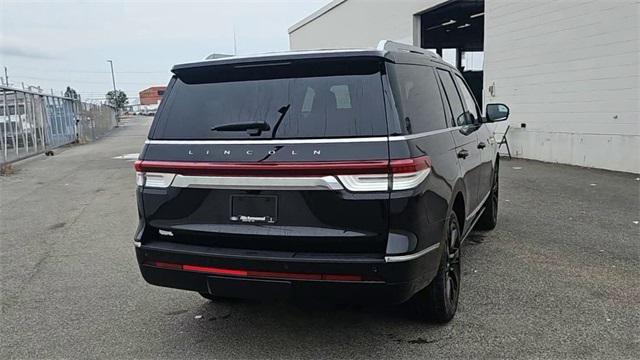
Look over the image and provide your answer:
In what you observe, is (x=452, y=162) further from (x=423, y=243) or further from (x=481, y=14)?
(x=481, y=14)

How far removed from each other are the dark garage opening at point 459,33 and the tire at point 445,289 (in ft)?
49.7

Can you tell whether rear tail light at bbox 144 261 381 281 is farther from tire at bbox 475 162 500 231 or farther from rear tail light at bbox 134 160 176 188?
tire at bbox 475 162 500 231

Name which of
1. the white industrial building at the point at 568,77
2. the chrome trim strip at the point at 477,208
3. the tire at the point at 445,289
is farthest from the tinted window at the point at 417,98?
the white industrial building at the point at 568,77

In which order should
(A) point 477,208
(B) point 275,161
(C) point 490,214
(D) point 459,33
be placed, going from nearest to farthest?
(B) point 275,161
(A) point 477,208
(C) point 490,214
(D) point 459,33

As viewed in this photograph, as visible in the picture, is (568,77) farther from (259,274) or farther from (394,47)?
(259,274)

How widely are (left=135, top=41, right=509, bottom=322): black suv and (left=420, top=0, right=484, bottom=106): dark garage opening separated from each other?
1554 cm

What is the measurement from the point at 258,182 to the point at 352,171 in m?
0.55

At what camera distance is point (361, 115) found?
10.00 feet

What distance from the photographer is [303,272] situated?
3.02 m

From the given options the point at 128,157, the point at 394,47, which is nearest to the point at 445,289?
the point at 394,47

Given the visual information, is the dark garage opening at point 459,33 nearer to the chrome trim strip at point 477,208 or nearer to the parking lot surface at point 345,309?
the chrome trim strip at point 477,208

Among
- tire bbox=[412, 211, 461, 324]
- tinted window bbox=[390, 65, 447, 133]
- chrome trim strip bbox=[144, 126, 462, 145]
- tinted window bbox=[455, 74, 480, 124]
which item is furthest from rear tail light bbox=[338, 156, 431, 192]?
tinted window bbox=[455, 74, 480, 124]

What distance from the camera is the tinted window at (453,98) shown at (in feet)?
14.5

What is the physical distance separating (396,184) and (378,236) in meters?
0.31
